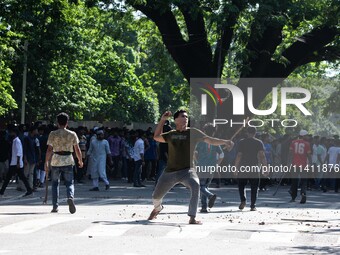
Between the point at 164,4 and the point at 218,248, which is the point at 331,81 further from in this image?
the point at 218,248

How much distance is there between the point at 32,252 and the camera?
37.4 feet

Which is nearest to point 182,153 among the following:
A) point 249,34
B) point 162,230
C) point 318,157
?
point 162,230

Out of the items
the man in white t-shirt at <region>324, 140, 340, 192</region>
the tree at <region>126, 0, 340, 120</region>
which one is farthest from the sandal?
the man in white t-shirt at <region>324, 140, 340, 192</region>

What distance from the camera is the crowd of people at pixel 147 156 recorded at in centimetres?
2072

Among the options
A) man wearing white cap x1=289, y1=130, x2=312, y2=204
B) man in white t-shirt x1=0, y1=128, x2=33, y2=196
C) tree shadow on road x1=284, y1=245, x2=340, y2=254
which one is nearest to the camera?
tree shadow on road x1=284, y1=245, x2=340, y2=254

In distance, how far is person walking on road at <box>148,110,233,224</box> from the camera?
620 inches

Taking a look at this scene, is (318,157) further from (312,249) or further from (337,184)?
(312,249)

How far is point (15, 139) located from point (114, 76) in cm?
4518

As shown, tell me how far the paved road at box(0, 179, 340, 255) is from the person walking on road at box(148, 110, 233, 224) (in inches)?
20.6

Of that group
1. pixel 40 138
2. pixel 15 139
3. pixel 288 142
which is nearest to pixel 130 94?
pixel 288 142

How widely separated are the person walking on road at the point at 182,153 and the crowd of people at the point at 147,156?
0.06m

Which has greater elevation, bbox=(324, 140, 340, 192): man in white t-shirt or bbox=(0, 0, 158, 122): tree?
bbox=(0, 0, 158, 122): tree

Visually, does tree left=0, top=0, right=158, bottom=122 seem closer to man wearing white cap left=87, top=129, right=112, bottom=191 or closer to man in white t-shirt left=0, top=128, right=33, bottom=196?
man wearing white cap left=87, top=129, right=112, bottom=191

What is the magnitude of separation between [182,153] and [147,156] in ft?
58.4
